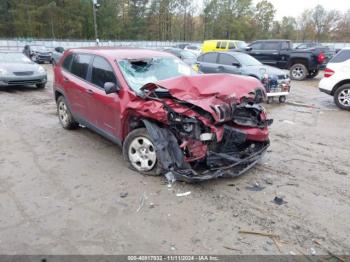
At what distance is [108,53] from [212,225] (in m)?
3.37

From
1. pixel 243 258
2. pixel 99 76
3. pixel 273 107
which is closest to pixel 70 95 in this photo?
pixel 99 76

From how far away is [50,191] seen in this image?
159 inches

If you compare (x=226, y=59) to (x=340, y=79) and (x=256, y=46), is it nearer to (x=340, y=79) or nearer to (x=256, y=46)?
(x=340, y=79)

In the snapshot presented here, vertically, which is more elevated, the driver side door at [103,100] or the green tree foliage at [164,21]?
the green tree foliage at [164,21]

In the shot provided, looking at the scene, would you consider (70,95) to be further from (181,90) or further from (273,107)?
(273,107)

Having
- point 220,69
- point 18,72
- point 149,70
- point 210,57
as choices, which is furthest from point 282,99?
point 18,72

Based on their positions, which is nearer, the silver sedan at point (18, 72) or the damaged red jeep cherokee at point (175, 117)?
the damaged red jeep cherokee at point (175, 117)

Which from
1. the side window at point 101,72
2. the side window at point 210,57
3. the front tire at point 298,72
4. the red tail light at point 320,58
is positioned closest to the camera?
the side window at point 101,72

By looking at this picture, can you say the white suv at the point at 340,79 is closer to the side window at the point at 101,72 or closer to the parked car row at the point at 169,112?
the parked car row at the point at 169,112

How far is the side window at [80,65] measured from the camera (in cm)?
559

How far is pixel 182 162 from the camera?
3990 millimetres

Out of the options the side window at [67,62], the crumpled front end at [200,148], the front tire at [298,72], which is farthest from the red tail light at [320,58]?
the side window at [67,62]

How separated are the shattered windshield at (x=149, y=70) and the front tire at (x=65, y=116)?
2.05 meters

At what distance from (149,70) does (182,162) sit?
1.91m
